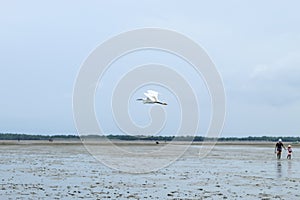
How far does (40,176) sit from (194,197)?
1137 cm

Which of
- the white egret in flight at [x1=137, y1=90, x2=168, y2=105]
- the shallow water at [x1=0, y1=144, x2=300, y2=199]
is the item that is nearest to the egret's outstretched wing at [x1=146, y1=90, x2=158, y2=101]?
the white egret in flight at [x1=137, y1=90, x2=168, y2=105]

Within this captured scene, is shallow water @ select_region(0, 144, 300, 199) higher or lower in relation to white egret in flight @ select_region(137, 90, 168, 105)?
lower

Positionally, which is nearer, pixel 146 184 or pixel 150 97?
pixel 146 184

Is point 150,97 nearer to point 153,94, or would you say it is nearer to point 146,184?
point 153,94

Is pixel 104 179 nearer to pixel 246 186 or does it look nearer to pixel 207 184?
A: pixel 207 184

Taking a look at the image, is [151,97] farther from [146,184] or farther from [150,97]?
[146,184]

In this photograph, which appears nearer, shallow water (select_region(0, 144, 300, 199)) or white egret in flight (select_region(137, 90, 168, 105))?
shallow water (select_region(0, 144, 300, 199))

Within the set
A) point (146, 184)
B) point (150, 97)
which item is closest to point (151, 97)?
point (150, 97)

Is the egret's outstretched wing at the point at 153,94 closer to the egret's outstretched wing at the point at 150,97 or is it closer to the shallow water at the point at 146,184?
the egret's outstretched wing at the point at 150,97

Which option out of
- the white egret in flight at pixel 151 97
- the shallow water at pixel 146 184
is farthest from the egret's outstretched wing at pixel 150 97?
the shallow water at pixel 146 184

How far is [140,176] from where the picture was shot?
1193 inches

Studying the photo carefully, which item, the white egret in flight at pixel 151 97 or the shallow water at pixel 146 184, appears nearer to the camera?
the shallow water at pixel 146 184

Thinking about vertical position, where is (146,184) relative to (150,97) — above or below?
below

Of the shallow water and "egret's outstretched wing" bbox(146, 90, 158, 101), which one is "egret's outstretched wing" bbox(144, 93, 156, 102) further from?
the shallow water
